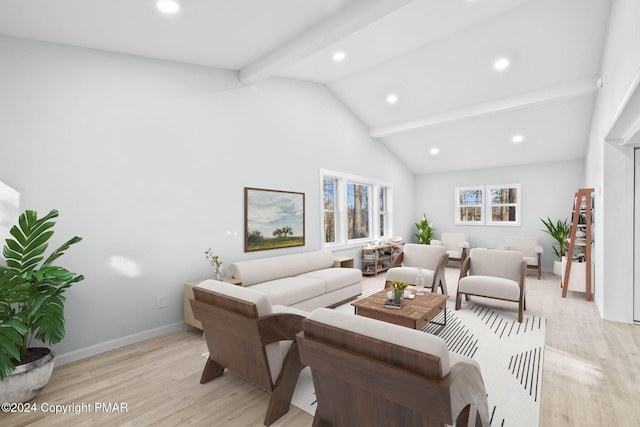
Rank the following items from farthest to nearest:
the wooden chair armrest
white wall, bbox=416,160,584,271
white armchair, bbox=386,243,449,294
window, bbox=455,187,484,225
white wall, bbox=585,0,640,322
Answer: window, bbox=455,187,484,225 → white wall, bbox=416,160,584,271 → white armchair, bbox=386,243,449,294 → white wall, bbox=585,0,640,322 → the wooden chair armrest

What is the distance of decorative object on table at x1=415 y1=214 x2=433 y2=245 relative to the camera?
823 cm

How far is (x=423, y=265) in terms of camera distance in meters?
5.05

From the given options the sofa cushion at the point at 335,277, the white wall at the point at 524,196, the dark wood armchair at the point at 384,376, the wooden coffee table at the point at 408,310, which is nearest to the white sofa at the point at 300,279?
the sofa cushion at the point at 335,277

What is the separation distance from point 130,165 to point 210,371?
2174mm

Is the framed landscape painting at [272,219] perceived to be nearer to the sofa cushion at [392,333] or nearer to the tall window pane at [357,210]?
the tall window pane at [357,210]

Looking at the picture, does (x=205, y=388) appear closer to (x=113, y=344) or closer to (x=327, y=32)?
(x=113, y=344)

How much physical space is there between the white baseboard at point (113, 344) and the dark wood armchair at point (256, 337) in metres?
1.49

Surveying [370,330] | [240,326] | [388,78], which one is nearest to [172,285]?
[240,326]

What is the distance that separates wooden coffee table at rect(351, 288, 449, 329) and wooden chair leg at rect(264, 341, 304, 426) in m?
1.17

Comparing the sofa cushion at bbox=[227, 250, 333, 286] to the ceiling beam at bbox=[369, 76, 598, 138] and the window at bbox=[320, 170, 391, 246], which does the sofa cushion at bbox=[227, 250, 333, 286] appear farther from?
the ceiling beam at bbox=[369, 76, 598, 138]

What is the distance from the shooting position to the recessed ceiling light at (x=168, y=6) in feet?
7.99

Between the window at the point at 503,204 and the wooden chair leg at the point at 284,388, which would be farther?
the window at the point at 503,204

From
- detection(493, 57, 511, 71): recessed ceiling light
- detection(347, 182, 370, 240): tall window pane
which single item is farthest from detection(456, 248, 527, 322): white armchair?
detection(493, 57, 511, 71): recessed ceiling light

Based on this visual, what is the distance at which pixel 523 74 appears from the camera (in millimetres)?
4723
